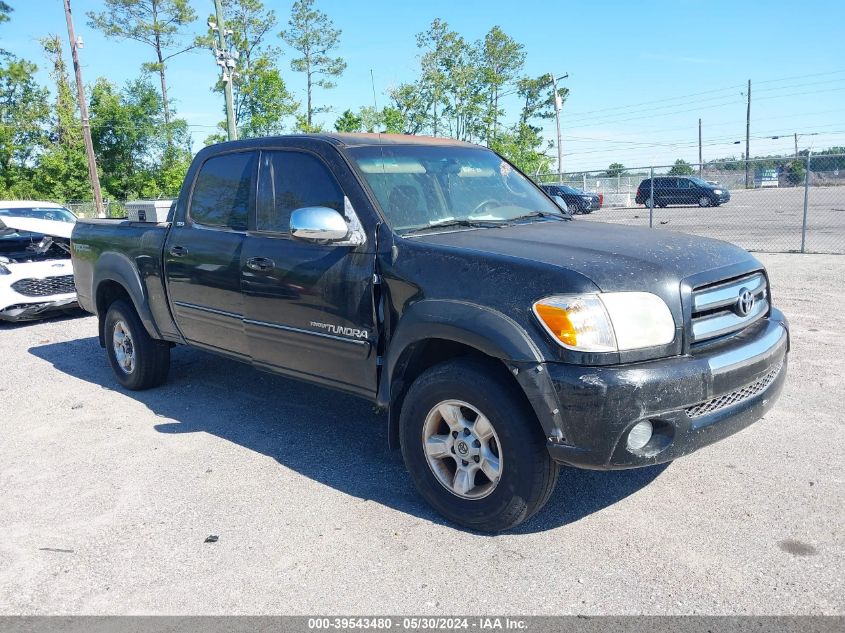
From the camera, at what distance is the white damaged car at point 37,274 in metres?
8.95

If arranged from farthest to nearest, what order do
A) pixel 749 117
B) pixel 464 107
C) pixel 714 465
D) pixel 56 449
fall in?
pixel 749 117 → pixel 464 107 → pixel 56 449 → pixel 714 465

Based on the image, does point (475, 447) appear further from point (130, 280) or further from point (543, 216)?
point (130, 280)

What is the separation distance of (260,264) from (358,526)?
1745 mm

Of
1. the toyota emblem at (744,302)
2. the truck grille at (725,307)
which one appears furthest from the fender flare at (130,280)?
the toyota emblem at (744,302)

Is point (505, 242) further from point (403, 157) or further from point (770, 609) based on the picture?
point (770, 609)

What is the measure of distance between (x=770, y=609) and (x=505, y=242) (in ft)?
6.37

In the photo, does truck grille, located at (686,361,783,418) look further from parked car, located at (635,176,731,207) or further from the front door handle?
parked car, located at (635,176,731,207)

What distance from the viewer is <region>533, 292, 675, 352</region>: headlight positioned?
287 centimetres

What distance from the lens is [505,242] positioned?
347 centimetres

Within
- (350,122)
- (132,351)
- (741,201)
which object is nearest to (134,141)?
(350,122)

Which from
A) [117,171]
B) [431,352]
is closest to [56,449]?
[431,352]

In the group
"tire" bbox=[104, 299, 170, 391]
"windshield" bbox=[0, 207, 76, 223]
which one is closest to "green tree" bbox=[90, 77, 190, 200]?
"windshield" bbox=[0, 207, 76, 223]

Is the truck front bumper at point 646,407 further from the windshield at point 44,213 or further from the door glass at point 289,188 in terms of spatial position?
the windshield at point 44,213

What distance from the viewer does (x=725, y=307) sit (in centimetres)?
325
